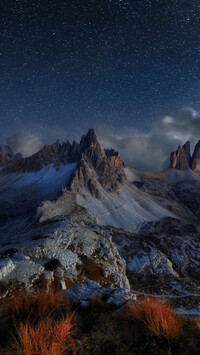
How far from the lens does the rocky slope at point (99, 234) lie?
1271cm

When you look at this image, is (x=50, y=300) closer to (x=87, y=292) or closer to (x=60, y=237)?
(x=87, y=292)

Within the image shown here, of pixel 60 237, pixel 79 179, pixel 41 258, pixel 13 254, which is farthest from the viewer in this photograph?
pixel 79 179

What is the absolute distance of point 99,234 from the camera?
19.4 meters

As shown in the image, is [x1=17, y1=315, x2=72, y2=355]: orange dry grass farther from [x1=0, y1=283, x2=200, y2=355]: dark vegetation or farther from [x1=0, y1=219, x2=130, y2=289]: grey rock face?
[x1=0, y1=219, x2=130, y2=289]: grey rock face

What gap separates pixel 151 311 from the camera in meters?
4.03

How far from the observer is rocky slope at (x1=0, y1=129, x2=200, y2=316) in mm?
12711

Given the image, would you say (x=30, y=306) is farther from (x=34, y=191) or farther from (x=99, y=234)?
(x=34, y=191)

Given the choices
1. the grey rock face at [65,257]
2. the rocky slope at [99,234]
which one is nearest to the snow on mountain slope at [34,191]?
the rocky slope at [99,234]

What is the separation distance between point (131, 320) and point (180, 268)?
74.9 meters

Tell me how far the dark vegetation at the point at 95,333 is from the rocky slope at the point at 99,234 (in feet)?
7.85

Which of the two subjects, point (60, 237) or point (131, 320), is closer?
point (131, 320)

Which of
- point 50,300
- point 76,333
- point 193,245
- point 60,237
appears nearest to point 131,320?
point 76,333

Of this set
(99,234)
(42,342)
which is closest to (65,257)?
(99,234)

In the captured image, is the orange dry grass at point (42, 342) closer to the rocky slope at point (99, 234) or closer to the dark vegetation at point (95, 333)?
the dark vegetation at point (95, 333)
